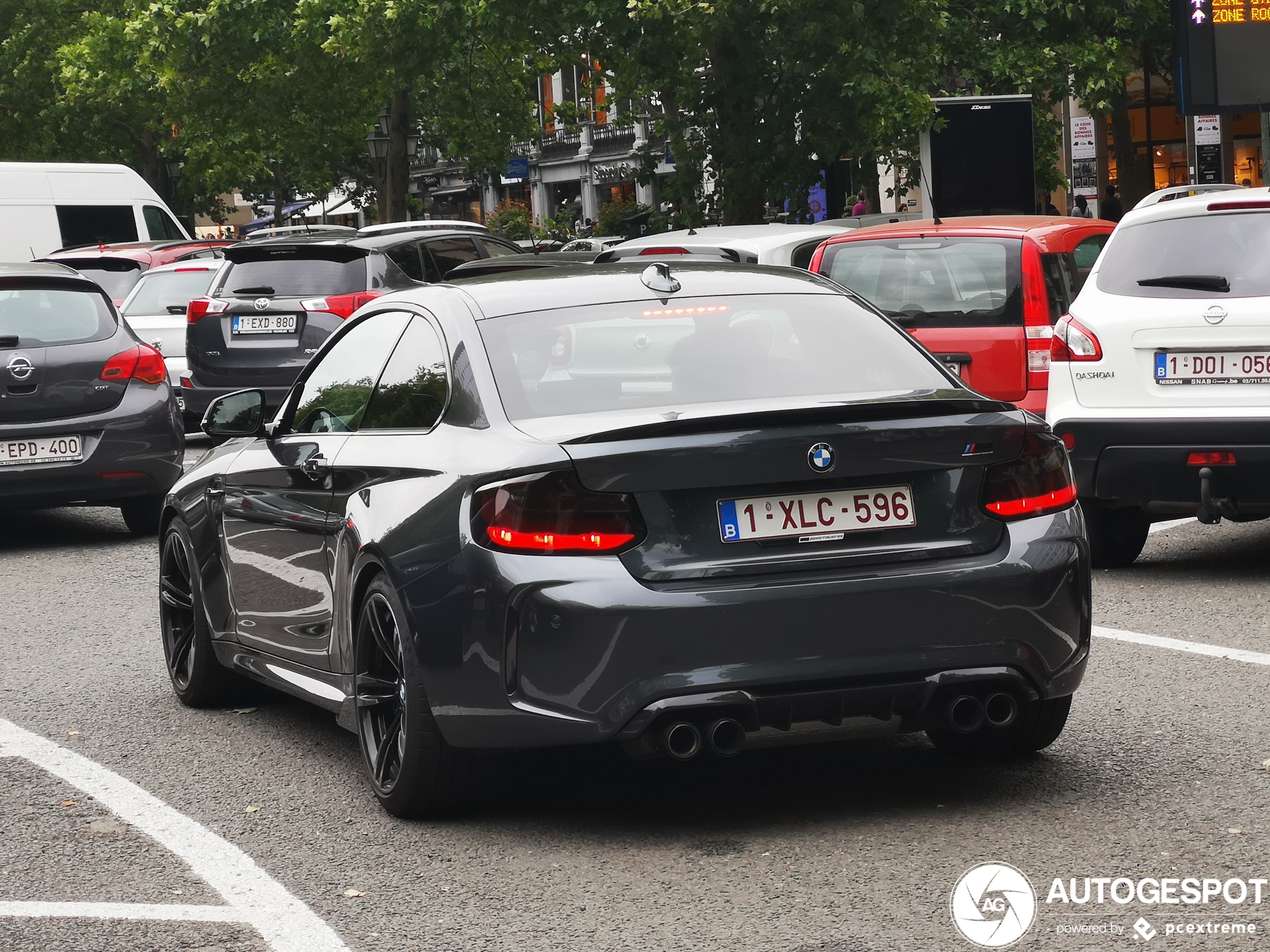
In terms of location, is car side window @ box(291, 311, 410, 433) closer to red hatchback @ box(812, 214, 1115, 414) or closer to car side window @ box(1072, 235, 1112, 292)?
red hatchback @ box(812, 214, 1115, 414)

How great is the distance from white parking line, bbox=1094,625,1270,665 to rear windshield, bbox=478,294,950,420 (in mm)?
2234

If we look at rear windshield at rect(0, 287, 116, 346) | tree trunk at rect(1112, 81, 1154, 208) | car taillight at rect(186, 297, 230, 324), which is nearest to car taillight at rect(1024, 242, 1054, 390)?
rear windshield at rect(0, 287, 116, 346)

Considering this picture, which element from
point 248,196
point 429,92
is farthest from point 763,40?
point 248,196

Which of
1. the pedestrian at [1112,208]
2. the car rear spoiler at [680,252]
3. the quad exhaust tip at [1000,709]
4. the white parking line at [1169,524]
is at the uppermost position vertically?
the car rear spoiler at [680,252]

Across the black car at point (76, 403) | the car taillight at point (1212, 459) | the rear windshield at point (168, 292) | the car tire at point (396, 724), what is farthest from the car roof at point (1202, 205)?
the rear windshield at point (168, 292)

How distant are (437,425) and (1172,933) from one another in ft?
7.45

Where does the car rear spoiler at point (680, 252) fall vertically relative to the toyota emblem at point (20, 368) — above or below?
above

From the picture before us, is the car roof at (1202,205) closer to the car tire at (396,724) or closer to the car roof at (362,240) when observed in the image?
the car tire at (396,724)

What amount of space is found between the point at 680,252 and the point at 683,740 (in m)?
8.80

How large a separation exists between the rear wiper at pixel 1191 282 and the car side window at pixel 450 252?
8189 mm

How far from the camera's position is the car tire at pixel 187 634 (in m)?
6.92

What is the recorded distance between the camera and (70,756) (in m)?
6.25

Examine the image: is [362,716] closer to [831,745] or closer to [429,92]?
[831,745]

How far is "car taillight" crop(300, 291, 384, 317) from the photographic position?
1547 centimetres
